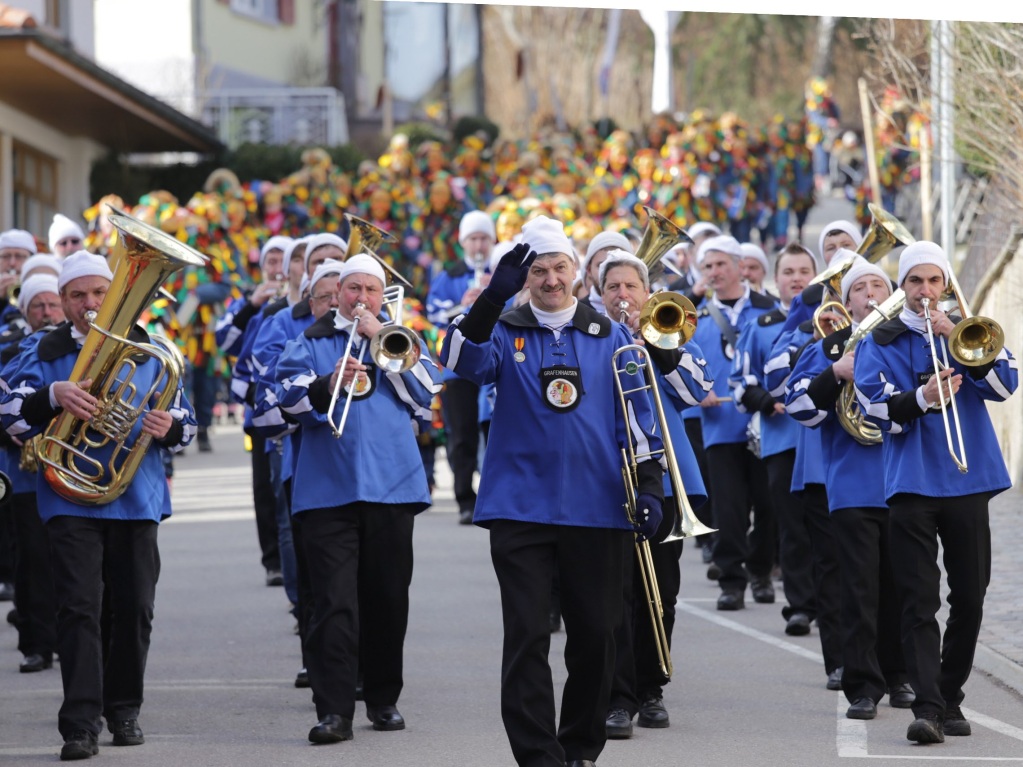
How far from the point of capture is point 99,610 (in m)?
8.17

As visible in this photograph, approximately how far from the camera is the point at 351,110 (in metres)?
43.3

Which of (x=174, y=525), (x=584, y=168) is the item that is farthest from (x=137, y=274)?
(x=584, y=168)

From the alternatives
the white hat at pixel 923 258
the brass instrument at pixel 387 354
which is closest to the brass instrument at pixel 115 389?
the brass instrument at pixel 387 354

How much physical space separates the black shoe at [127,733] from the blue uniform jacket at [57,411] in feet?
2.78

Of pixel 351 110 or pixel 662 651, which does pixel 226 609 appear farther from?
pixel 351 110

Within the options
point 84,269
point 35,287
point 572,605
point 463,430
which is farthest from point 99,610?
point 463,430

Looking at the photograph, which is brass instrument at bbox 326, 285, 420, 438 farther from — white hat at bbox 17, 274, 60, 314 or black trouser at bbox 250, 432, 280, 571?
black trouser at bbox 250, 432, 280, 571

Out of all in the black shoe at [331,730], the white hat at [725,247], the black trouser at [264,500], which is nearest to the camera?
the black shoe at [331,730]

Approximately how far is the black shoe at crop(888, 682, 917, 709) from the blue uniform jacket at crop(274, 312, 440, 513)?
2.26 meters

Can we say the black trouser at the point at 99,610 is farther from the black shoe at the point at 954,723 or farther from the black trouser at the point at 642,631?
the black shoe at the point at 954,723

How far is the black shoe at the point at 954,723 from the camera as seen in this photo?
815 cm

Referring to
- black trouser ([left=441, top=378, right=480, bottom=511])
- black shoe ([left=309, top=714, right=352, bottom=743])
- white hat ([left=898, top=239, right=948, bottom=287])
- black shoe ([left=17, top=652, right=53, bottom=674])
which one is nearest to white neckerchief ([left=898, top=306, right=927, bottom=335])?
white hat ([left=898, top=239, right=948, bottom=287])

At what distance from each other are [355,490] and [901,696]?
8.61ft

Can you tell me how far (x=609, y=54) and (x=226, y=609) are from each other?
110 ft
